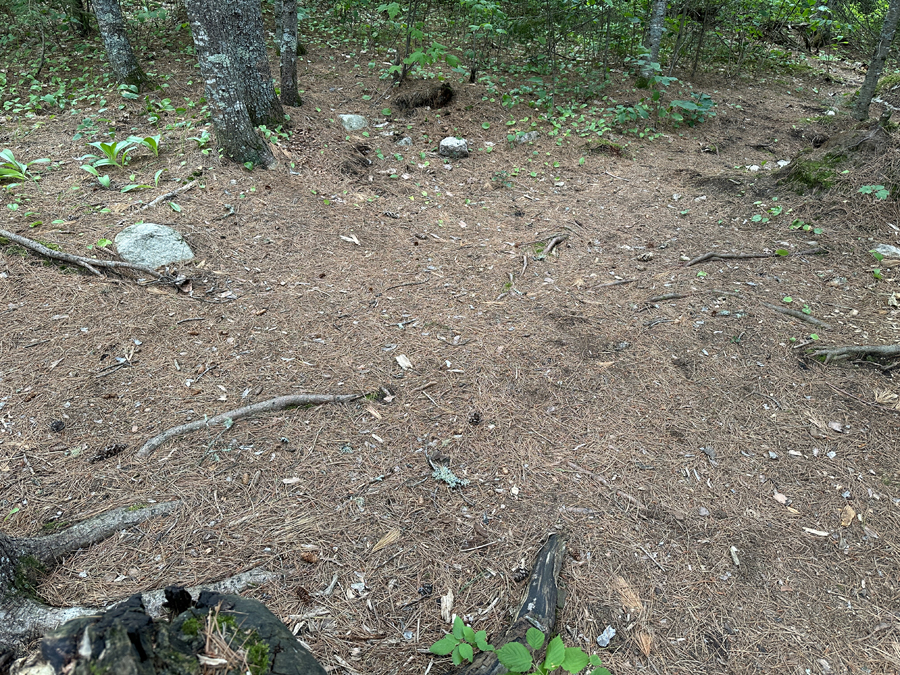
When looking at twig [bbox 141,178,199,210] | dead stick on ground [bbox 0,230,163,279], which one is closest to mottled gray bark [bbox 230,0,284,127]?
twig [bbox 141,178,199,210]

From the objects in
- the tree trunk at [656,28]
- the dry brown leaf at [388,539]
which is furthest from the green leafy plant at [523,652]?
the tree trunk at [656,28]

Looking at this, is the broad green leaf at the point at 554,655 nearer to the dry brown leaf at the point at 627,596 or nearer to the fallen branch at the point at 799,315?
the dry brown leaf at the point at 627,596

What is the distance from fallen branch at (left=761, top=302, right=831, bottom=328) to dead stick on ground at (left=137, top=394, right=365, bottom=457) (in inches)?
137

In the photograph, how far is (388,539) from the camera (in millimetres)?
2486

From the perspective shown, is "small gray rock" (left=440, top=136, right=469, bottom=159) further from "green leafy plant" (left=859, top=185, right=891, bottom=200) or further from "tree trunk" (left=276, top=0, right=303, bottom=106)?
"green leafy plant" (left=859, top=185, right=891, bottom=200)

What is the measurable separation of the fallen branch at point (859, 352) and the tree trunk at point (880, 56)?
571cm

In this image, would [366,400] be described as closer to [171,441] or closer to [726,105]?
[171,441]

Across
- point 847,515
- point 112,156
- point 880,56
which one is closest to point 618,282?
point 847,515

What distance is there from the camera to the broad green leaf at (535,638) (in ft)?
6.30

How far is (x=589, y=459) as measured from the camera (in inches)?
116

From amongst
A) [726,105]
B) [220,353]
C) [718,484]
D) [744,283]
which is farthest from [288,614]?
[726,105]

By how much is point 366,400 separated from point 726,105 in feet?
30.2

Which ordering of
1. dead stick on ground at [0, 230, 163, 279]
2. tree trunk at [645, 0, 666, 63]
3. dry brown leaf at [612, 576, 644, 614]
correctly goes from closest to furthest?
dry brown leaf at [612, 576, 644, 614] < dead stick on ground at [0, 230, 163, 279] < tree trunk at [645, 0, 666, 63]

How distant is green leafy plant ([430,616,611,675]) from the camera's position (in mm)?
1813
